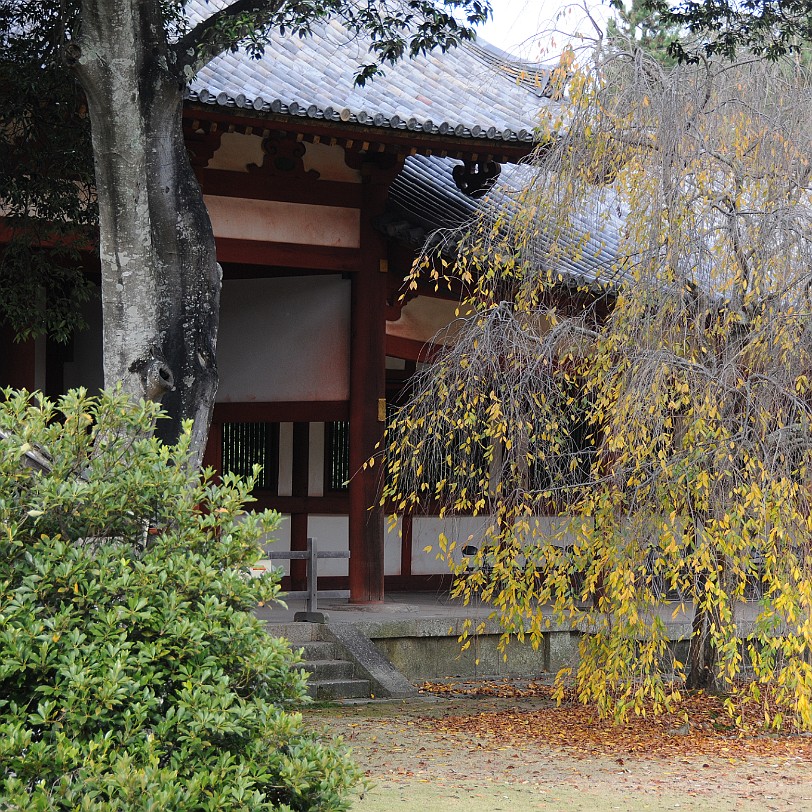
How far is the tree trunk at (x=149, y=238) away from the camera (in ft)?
19.9

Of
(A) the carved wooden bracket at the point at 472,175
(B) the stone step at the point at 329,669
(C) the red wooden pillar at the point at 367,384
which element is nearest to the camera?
(B) the stone step at the point at 329,669

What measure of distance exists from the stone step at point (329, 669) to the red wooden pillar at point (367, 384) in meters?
1.55

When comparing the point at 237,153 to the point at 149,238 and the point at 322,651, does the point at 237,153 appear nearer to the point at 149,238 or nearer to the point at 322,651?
the point at 149,238

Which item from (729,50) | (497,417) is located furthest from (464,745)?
(729,50)

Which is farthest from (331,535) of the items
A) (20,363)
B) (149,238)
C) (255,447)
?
(149,238)

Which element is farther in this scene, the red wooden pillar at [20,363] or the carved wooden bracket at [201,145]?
the red wooden pillar at [20,363]

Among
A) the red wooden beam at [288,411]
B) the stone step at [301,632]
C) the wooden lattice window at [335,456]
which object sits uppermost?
the red wooden beam at [288,411]

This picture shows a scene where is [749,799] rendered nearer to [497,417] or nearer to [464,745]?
[464,745]

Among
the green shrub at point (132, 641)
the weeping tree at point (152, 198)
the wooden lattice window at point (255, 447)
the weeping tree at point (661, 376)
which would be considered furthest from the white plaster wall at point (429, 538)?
the green shrub at point (132, 641)

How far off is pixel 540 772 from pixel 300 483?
21.7 feet

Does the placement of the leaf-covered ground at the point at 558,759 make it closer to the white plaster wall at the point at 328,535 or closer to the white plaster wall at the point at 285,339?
the white plaster wall at the point at 285,339

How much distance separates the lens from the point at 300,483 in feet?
39.7

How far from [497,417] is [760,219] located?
5.79ft

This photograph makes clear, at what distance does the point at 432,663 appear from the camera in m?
9.05
